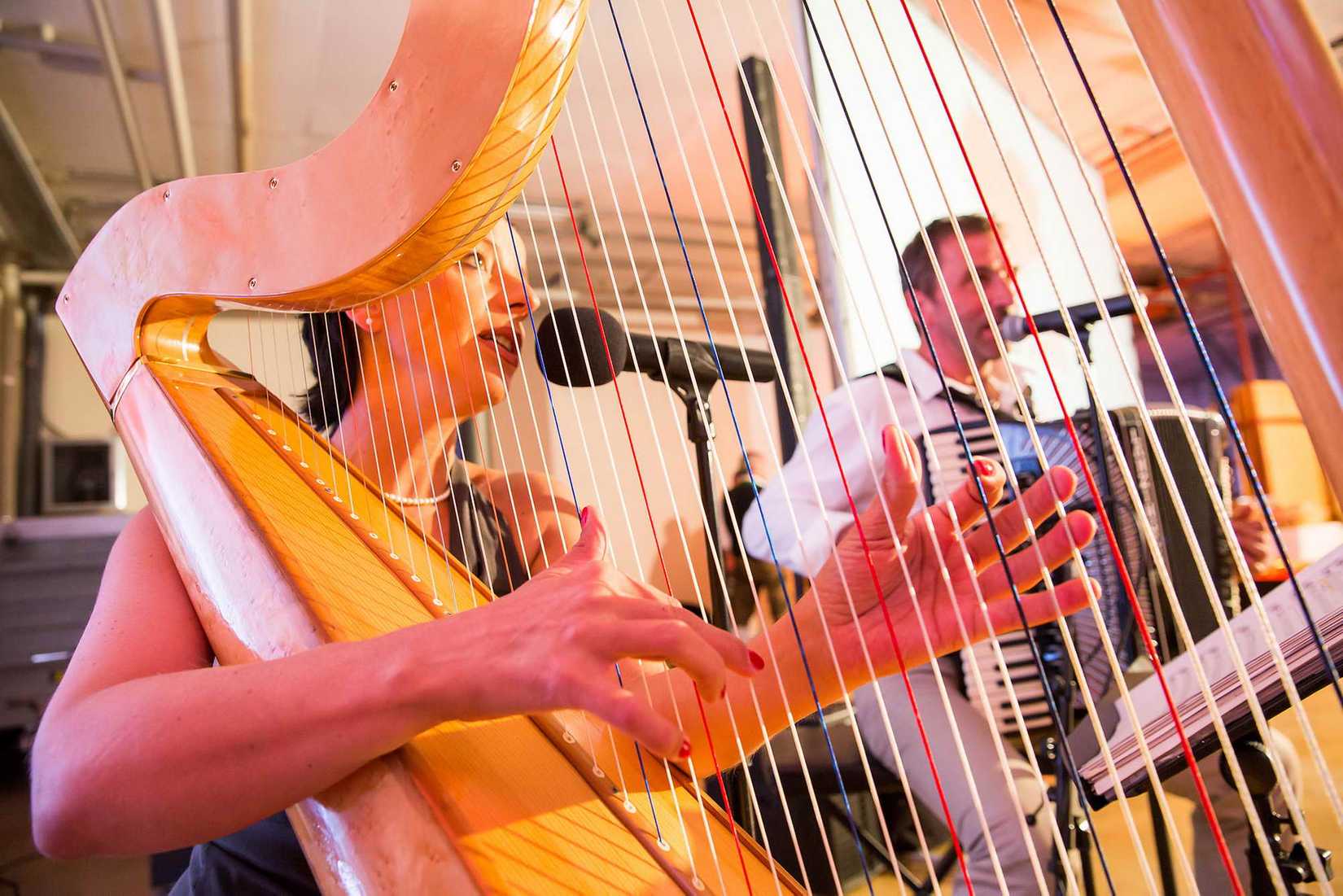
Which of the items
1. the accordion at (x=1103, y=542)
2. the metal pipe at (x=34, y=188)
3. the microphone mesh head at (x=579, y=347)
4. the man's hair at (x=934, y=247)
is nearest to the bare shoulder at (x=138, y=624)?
the microphone mesh head at (x=579, y=347)

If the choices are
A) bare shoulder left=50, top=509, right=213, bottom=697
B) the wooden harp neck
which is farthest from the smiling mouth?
bare shoulder left=50, top=509, right=213, bottom=697

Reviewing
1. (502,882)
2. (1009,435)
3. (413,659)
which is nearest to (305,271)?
(413,659)

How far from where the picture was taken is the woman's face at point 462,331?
1110 millimetres

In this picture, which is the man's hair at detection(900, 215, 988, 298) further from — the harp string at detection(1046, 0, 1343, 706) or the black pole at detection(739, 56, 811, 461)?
the harp string at detection(1046, 0, 1343, 706)

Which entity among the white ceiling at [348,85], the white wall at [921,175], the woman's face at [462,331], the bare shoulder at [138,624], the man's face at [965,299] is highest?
the white ceiling at [348,85]

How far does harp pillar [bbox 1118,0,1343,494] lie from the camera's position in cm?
27

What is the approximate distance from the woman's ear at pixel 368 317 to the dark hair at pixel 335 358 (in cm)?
6

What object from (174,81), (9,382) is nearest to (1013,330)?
(174,81)

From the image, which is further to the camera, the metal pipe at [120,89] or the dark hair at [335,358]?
the metal pipe at [120,89]

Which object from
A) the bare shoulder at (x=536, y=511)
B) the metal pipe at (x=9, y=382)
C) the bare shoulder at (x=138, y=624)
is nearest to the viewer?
the bare shoulder at (x=138, y=624)

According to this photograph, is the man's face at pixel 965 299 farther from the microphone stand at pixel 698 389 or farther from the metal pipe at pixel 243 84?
the metal pipe at pixel 243 84

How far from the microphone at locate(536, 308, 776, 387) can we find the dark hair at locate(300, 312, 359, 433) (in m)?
0.34

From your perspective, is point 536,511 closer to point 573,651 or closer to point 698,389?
point 698,389

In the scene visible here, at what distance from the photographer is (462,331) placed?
1135 millimetres
